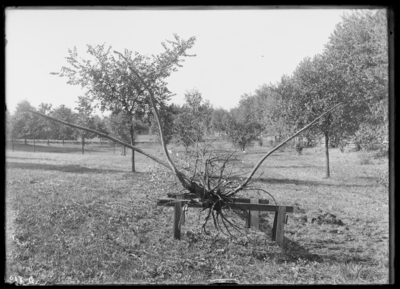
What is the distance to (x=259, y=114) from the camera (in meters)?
34.2

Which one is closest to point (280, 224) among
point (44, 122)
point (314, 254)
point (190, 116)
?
point (314, 254)

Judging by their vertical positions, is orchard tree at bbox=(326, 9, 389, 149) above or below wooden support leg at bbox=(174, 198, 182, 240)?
above

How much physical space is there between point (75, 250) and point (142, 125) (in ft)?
34.0

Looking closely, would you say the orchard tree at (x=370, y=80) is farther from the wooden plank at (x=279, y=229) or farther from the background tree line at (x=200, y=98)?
the wooden plank at (x=279, y=229)

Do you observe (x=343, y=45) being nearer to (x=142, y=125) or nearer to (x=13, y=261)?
(x=142, y=125)

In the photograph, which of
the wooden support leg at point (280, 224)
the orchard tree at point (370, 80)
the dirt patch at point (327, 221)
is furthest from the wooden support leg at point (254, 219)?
the orchard tree at point (370, 80)

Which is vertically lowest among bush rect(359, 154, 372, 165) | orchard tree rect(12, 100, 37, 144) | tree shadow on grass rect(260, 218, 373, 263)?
tree shadow on grass rect(260, 218, 373, 263)

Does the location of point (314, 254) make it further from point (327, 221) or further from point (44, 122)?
point (44, 122)

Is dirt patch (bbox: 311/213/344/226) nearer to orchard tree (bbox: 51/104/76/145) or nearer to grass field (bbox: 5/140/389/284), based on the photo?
grass field (bbox: 5/140/389/284)

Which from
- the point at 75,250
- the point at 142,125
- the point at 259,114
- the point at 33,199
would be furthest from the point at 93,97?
the point at 259,114

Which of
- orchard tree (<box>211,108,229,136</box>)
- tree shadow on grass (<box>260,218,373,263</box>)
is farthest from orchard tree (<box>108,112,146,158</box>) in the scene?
orchard tree (<box>211,108,229,136</box>)

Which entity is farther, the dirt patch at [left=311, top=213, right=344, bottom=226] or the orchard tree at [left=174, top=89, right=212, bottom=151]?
the orchard tree at [left=174, top=89, right=212, bottom=151]
